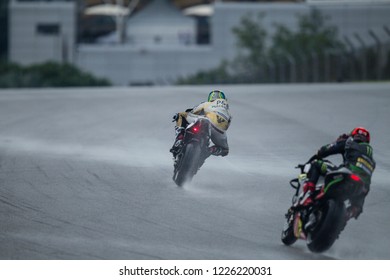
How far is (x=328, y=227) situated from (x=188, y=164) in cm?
456

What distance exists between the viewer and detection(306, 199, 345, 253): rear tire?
1062 centimetres

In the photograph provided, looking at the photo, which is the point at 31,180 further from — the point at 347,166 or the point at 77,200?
the point at 347,166

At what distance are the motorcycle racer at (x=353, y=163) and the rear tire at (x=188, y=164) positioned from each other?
3545 mm

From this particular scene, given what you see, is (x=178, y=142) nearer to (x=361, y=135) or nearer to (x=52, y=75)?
(x=361, y=135)

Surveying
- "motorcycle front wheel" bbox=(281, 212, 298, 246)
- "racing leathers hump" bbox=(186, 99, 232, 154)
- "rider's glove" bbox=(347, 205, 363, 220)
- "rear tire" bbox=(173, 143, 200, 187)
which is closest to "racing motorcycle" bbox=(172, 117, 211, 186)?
"rear tire" bbox=(173, 143, 200, 187)

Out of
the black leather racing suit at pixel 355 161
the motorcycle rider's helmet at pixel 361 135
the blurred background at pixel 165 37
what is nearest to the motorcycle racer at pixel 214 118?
the black leather racing suit at pixel 355 161

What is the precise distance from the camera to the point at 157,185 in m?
15.4

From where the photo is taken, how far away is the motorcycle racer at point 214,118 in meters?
15.3

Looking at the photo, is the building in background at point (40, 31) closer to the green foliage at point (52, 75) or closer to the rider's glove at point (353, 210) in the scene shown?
the green foliage at point (52, 75)

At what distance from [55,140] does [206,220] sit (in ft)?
29.6

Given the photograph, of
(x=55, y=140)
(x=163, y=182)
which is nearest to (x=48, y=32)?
(x=55, y=140)

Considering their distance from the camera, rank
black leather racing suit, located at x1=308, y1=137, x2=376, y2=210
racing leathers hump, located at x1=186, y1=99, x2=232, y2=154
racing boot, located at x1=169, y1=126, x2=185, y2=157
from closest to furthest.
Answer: black leather racing suit, located at x1=308, y1=137, x2=376, y2=210
racing leathers hump, located at x1=186, y1=99, x2=232, y2=154
racing boot, located at x1=169, y1=126, x2=185, y2=157

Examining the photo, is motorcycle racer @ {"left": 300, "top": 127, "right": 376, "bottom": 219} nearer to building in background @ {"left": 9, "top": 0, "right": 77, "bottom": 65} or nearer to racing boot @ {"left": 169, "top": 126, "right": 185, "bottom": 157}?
racing boot @ {"left": 169, "top": 126, "right": 185, "bottom": 157}

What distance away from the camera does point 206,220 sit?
12812 millimetres
